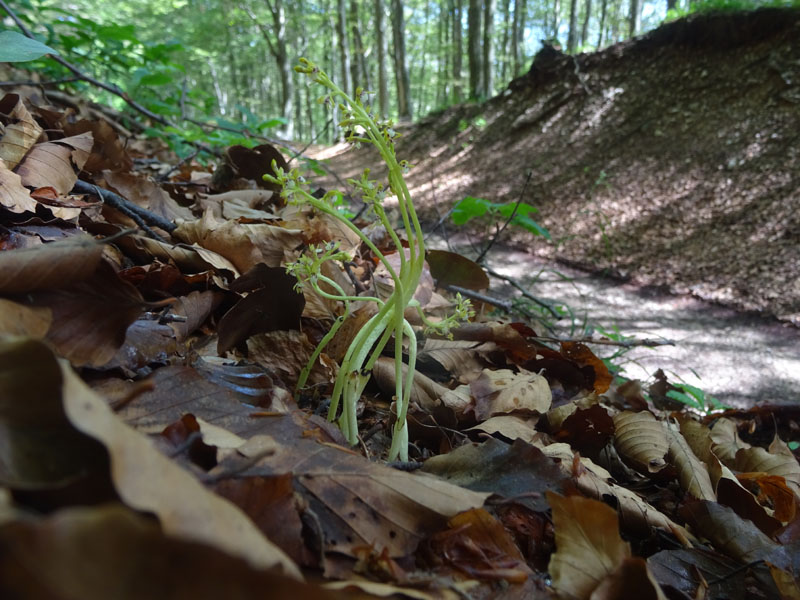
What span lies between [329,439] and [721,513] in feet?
3.04

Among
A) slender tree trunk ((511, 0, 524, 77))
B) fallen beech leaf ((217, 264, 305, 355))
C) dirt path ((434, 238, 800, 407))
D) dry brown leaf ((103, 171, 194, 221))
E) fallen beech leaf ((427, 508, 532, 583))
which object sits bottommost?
dirt path ((434, 238, 800, 407))

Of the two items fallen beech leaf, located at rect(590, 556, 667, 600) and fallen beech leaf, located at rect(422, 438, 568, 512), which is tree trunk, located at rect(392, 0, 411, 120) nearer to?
fallen beech leaf, located at rect(422, 438, 568, 512)

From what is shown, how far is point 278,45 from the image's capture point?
1828 cm

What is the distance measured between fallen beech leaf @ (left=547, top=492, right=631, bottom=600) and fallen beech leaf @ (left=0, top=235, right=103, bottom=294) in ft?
2.69

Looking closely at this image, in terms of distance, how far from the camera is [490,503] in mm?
896

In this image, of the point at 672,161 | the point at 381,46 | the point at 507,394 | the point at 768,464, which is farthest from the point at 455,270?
the point at 381,46

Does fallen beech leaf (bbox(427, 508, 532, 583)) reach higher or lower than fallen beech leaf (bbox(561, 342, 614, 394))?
higher

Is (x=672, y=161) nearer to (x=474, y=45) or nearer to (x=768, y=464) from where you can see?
(x=768, y=464)

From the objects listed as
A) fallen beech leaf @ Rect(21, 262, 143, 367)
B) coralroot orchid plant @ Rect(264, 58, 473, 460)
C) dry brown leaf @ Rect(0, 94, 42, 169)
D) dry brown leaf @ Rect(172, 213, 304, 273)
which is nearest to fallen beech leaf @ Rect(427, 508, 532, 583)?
coralroot orchid plant @ Rect(264, 58, 473, 460)

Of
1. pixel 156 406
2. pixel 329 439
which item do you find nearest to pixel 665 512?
pixel 329 439

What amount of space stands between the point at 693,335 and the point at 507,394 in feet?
15.0

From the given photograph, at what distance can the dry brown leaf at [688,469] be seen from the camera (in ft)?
4.07

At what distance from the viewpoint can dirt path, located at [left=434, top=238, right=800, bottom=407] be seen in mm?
4357

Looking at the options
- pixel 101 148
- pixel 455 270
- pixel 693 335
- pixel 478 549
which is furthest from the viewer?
pixel 693 335
